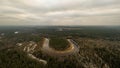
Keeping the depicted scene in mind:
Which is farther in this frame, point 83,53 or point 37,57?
point 83,53

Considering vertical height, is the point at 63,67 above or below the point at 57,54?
below

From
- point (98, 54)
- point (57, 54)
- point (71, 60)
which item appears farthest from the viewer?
point (98, 54)

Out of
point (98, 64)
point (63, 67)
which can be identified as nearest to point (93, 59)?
point (98, 64)

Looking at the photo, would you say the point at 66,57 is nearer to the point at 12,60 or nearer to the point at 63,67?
the point at 63,67

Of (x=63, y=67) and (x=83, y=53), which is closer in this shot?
(x=63, y=67)

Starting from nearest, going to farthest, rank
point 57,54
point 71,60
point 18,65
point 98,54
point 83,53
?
1. point 18,65
2. point 71,60
3. point 57,54
4. point 83,53
5. point 98,54

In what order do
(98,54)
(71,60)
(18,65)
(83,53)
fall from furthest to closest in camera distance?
1. (98,54)
2. (83,53)
3. (71,60)
4. (18,65)

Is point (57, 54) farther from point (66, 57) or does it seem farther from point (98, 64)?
point (98, 64)

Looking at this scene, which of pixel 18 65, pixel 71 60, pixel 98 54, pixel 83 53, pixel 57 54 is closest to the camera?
pixel 18 65

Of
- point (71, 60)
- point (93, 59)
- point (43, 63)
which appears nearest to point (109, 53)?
point (93, 59)
